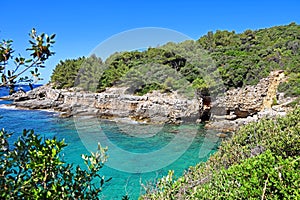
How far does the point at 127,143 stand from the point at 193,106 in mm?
8210

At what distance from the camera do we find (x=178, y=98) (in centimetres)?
2720

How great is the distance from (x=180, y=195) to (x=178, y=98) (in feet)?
73.9

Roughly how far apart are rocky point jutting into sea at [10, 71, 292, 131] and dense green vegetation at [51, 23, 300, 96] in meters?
1.31

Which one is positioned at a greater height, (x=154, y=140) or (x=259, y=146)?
(x=259, y=146)

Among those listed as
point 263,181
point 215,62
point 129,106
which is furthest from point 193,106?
point 263,181

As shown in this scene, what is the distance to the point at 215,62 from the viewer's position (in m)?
32.0

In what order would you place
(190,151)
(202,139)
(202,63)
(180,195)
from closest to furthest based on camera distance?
1. (180,195)
2. (190,151)
3. (202,139)
4. (202,63)

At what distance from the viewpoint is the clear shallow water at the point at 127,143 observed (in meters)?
13.9

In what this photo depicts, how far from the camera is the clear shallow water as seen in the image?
548 inches

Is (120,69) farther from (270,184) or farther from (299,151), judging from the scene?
(270,184)

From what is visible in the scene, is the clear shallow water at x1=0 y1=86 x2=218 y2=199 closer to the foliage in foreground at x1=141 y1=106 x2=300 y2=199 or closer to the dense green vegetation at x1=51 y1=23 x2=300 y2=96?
the foliage in foreground at x1=141 y1=106 x2=300 y2=199

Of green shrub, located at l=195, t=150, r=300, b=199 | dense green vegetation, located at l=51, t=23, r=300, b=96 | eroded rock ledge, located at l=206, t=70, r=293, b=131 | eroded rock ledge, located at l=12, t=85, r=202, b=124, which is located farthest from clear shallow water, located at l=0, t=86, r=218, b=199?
green shrub, located at l=195, t=150, r=300, b=199

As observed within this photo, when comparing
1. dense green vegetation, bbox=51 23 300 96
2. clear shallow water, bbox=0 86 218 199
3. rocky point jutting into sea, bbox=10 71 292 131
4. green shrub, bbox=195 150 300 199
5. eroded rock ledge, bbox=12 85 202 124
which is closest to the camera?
green shrub, bbox=195 150 300 199

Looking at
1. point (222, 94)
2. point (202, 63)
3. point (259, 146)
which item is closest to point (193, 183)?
point (259, 146)
